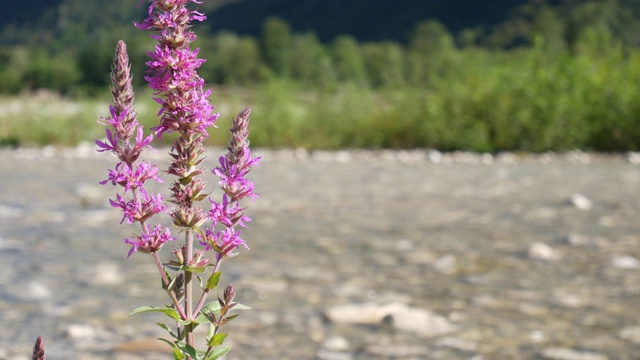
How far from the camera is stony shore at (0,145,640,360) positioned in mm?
3412

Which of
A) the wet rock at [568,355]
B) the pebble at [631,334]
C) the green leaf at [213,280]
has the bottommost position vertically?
the wet rock at [568,355]

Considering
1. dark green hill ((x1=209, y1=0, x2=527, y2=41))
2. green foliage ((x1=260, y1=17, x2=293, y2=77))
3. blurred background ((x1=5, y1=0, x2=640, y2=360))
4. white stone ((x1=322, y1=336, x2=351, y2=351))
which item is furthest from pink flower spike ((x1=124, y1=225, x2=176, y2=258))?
dark green hill ((x1=209, y1=0, x2=527, y2=41))

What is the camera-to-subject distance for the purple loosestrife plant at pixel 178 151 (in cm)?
106

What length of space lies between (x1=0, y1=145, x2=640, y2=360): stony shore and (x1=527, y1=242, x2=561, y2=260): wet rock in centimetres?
2

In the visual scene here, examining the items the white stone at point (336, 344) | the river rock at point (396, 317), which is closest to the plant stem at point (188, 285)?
the white stone at point (336, 344)

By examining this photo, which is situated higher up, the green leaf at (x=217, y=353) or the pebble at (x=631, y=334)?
the green leaf at (x=217, y=353)

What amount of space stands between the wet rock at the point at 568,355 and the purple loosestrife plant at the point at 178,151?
238cm

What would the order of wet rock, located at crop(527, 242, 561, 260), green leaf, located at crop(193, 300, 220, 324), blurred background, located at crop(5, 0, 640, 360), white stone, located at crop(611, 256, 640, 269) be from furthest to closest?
wet rock, located at crop(527, 242, 561, 260), white stone, located at crop(611, 256, 640, 269), blurred background, located at crop(5, 0, 640, 360), green leaf, located at crop(193, 300, 220, 324)

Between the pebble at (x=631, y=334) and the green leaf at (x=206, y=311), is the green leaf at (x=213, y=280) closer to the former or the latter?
the green leaf at (x=206, y=311)

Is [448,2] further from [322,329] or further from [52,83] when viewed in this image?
[322,329]

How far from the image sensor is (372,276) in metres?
4.79

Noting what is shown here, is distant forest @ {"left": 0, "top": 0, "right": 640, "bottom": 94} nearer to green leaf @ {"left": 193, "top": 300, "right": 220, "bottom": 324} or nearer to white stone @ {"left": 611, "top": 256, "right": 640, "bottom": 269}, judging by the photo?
green leaf @ {"left": 193, "top": 300, "right": 220, "bottom": 324}

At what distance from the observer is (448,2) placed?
171375 mm

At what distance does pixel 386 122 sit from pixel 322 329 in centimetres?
1317
